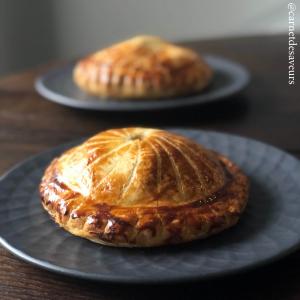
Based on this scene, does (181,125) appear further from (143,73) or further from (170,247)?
(170,247)

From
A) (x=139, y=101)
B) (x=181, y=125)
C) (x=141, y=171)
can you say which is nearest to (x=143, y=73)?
(x=139, y=101)

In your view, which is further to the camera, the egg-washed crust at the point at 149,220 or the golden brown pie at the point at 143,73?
the golden brown pie at the point at 143,73

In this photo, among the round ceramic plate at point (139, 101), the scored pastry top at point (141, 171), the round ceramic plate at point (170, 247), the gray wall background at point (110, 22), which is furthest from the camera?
the gray wall background at point (110, 22)

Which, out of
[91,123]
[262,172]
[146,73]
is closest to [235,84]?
[146,73]

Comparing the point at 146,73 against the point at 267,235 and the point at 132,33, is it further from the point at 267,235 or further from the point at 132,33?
the point at 132,33

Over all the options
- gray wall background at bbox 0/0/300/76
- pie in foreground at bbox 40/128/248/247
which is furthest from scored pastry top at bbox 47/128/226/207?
gray wall background at bbox 0/0/300/76

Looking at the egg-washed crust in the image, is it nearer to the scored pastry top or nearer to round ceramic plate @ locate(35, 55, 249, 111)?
the scored pastry top

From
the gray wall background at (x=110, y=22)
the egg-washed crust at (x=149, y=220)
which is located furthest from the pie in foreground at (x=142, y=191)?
the gray wall background at (x=110, y=22)

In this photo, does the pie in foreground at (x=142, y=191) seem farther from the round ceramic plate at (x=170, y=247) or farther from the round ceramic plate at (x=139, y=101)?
the round ceramic plate at (x=139, y=101)
